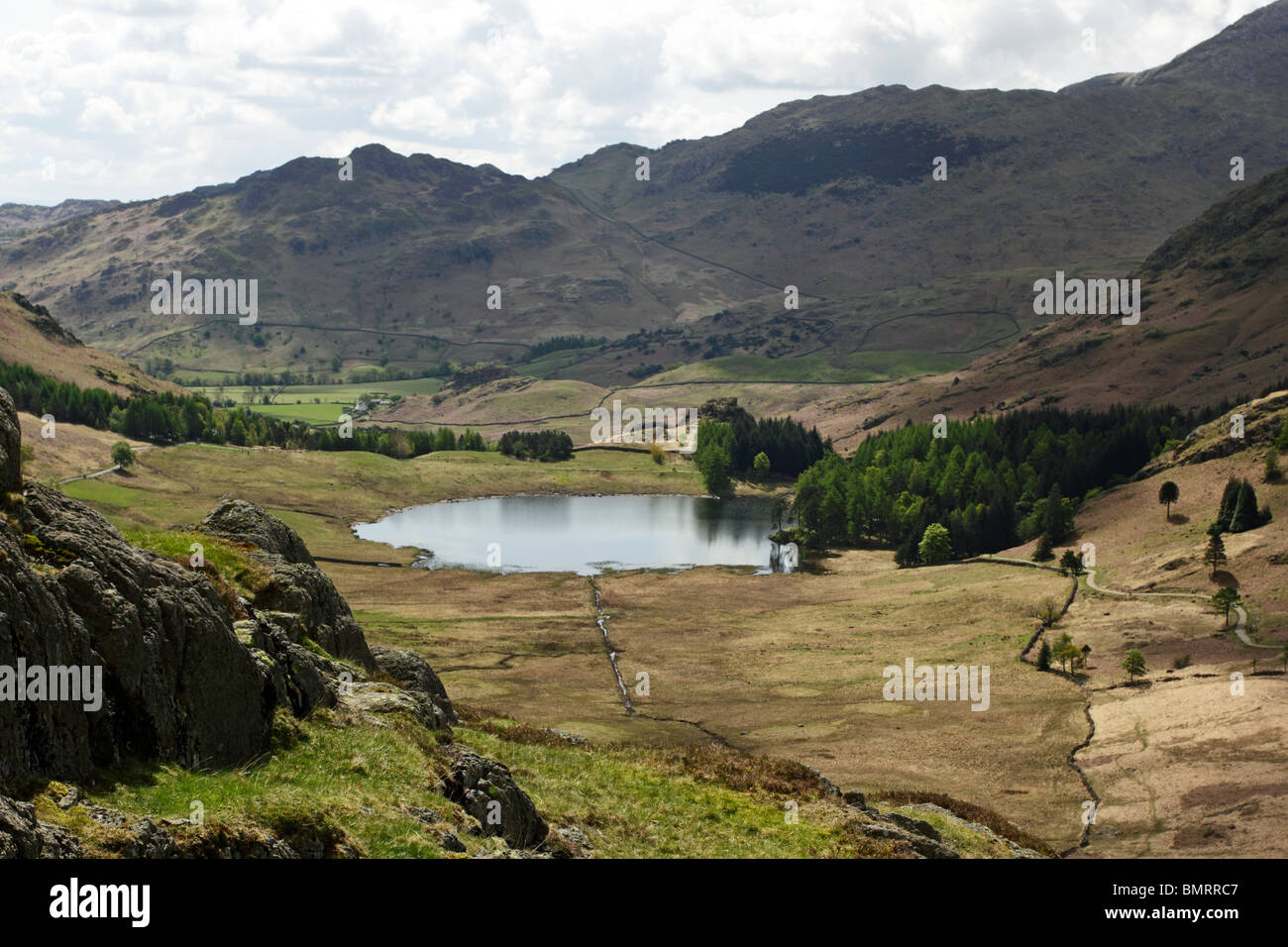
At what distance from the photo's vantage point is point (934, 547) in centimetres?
16700

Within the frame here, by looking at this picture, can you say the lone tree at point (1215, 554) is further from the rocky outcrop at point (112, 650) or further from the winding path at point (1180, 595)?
the rocky outcrop at point (112, 650)

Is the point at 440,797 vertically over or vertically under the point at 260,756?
under

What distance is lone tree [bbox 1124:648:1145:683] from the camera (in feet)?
295

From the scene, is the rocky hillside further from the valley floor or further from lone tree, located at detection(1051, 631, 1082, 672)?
lone tree, located at detection(1051, 631, 1082, 672)

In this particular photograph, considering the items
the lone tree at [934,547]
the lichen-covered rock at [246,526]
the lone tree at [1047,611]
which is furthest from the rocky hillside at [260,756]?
the lone tree at [934,547]

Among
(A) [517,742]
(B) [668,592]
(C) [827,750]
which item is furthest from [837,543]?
(A) [517,742]

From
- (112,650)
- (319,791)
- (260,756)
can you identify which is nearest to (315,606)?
(260,756)

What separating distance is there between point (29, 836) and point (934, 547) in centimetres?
16007

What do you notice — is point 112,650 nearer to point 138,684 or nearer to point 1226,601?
point 138,684

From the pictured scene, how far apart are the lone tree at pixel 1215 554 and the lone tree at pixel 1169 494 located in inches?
1063

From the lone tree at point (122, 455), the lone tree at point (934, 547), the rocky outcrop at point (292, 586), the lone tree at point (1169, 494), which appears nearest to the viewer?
the rocky outcrop at point (292, 586)

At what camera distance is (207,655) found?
82.9 ft

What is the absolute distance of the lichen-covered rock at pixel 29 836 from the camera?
15133 millimetres

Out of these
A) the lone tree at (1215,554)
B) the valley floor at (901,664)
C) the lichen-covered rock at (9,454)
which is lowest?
the valley floor at (901,664)
